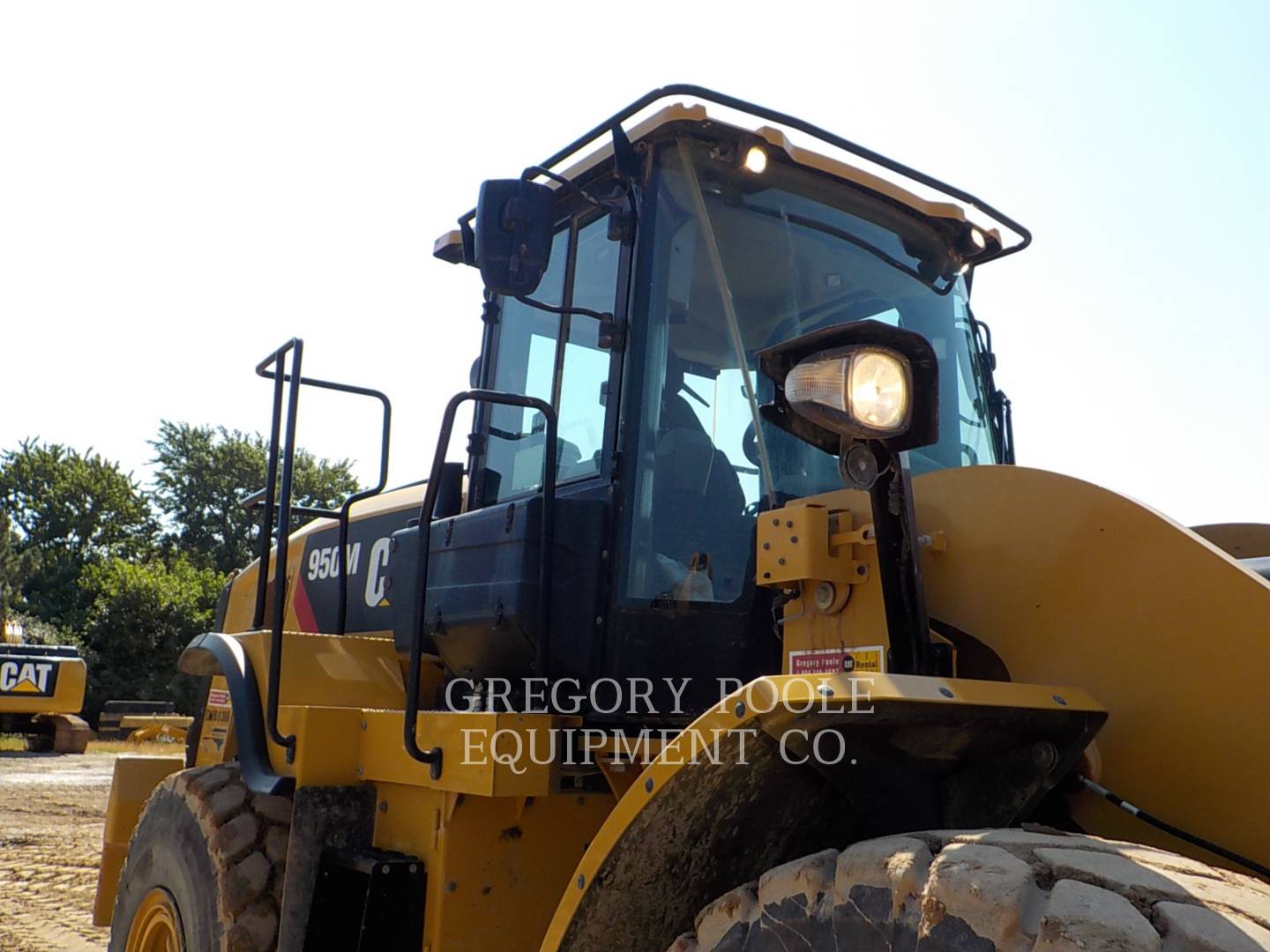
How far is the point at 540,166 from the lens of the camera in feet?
10.2

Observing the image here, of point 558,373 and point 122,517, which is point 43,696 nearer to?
point 558,373

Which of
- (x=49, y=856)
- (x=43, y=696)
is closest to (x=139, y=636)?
(x=43, y=696)

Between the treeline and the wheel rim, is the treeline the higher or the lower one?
the higher one

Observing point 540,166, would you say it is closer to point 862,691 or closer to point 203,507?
point 862,691

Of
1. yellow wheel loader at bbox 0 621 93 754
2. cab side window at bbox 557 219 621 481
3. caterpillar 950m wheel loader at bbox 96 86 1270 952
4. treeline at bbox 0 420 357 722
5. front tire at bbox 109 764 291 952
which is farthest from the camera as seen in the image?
treeline at bbox 0 420 357 722

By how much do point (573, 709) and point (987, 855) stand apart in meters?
1.43

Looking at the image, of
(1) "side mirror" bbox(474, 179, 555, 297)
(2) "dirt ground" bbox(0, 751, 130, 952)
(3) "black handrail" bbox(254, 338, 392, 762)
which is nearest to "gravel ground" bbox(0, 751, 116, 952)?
(2) "dirt ground" bbox(0, 751, 130, 952)

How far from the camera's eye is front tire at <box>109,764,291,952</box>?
320 cm

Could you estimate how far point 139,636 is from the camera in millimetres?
30016

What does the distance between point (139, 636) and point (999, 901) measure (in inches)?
1245

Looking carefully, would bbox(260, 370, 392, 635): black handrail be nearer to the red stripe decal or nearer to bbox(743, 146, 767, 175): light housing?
the red stripe decal

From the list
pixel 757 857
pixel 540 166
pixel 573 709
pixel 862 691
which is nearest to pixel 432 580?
pixel 573 709

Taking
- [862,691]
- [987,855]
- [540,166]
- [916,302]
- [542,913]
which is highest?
Result: [540,166]

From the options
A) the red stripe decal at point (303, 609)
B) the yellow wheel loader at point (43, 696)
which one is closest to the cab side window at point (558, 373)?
the red stripe decal at point (303, 609)
